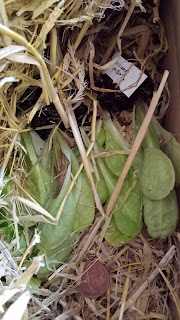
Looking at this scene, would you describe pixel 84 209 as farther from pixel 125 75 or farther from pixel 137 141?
Answer: pixel 125 75

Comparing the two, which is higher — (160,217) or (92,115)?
(92,115)

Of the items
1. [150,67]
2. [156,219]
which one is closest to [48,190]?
[156,219]

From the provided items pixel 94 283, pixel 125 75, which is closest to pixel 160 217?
pixel 94 283

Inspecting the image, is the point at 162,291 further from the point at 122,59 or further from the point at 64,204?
the point at 122,59

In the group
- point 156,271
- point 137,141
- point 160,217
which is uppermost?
point 137,141

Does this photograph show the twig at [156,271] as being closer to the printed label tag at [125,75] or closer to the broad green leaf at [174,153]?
the broad green leaf at [174,153]

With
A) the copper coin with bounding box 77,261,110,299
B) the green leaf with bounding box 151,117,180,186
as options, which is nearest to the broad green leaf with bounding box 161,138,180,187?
the green leaf with bounding box 151,117,180,186

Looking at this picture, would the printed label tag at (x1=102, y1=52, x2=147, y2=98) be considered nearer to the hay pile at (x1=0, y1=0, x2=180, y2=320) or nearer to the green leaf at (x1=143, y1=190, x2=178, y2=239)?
the hay pile at (x1=0, y1=0, x2=180, y2=320)
